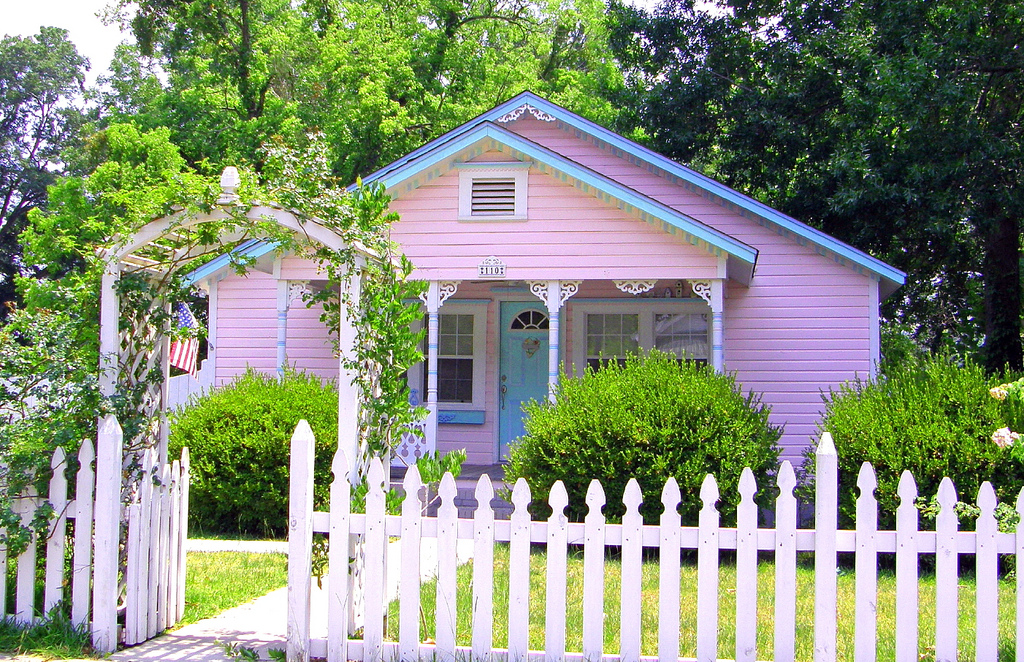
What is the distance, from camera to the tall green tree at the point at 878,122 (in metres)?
15.5

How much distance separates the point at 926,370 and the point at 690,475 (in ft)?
8.21

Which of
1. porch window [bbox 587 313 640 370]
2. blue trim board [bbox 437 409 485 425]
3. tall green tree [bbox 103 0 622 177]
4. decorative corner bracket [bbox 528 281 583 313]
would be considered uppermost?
tall green tree [bbox 103 0 622 177]

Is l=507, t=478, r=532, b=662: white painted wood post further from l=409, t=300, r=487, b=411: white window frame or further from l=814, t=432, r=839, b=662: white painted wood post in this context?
l=409, t=300, r=487, b=411: white window frame

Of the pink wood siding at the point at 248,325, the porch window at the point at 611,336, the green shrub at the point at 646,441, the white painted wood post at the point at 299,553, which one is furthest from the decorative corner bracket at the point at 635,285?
the white painted wood post at the point at 299,553

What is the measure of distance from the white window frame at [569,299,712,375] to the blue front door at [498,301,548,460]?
1.62 feet

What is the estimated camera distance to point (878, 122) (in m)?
16.9

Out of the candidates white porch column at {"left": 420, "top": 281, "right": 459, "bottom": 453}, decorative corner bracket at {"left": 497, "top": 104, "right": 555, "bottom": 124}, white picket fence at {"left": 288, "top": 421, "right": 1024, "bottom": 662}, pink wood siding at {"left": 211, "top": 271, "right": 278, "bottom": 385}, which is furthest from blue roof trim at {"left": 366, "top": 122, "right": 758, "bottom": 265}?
white picket fence at {"left": 288, "top": 421, "right": 1024, "bottom": 662}

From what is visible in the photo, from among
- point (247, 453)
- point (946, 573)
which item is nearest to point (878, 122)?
point (247, 453)

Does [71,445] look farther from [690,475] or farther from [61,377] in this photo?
[690,475]

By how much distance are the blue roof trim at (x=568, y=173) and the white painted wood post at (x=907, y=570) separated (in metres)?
7.04

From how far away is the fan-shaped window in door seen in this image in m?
14.5

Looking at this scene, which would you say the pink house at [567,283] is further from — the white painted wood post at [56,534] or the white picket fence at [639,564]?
the white picket fence at [639,564]

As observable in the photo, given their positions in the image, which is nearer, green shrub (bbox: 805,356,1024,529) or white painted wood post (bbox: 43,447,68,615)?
white painted wood post (bbox: 43,447,68,615)

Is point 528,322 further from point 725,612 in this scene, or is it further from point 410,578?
point 410,578
